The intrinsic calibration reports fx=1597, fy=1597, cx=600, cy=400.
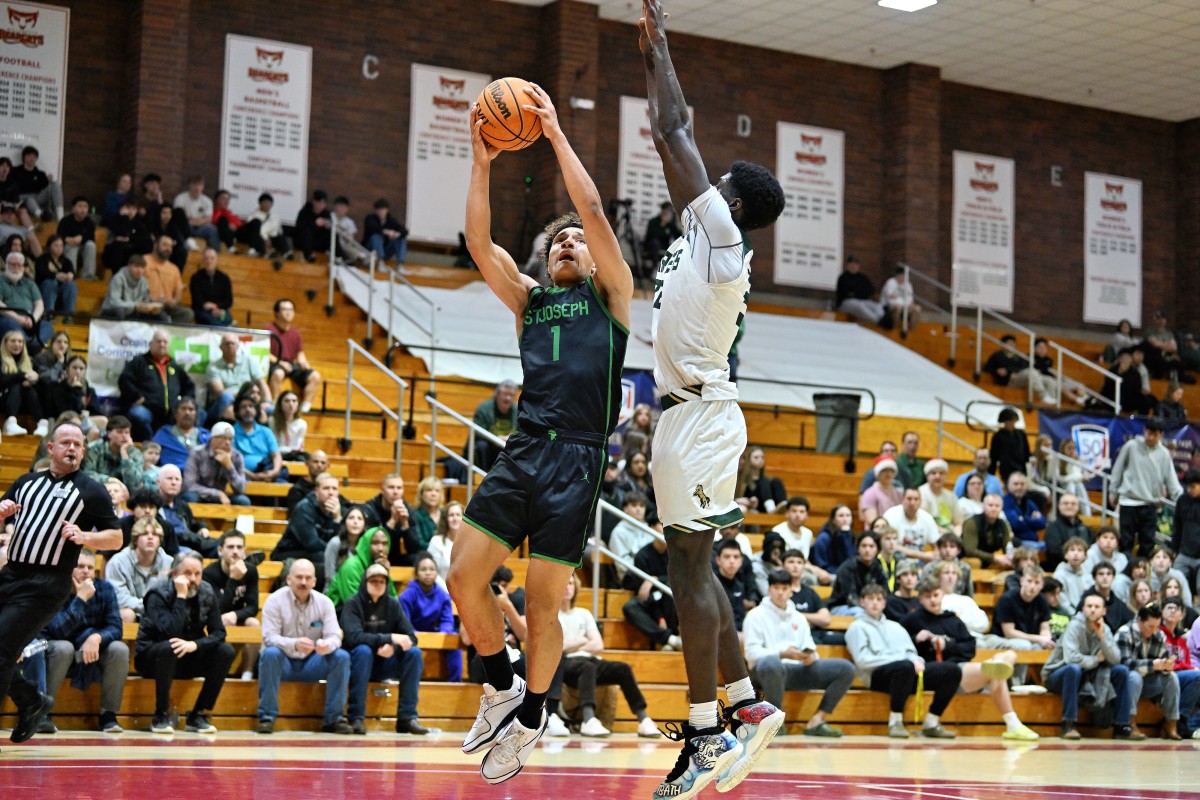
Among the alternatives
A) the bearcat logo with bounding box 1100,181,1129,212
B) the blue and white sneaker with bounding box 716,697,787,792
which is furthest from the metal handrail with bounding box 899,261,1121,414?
the blue and white sneaker with bounding box 716,697,787,792

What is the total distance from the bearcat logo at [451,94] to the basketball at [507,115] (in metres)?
16.7

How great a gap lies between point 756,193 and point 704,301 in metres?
0.46

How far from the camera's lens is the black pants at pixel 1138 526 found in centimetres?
1722

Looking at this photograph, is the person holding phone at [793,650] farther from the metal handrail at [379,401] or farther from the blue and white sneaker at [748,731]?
the blue and white sneaker at [748,731]

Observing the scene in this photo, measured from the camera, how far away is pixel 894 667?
12727mm

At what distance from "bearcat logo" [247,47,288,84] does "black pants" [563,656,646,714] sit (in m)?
12.3

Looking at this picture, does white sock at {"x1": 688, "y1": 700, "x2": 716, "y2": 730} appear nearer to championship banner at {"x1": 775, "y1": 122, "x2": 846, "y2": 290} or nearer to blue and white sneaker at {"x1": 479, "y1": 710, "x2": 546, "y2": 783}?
blue and white sneaker at {"x1": 479, "y1": 710, "x2": 546, "y2": 783}

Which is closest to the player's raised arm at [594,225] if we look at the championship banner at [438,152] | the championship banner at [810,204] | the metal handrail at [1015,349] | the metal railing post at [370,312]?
the metal railing post at [370,312]

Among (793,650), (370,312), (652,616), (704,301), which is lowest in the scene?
(793,650)

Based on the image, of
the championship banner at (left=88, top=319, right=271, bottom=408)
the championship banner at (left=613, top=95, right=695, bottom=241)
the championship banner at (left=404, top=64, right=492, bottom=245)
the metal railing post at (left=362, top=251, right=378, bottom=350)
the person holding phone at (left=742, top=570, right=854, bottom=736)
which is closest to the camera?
the person holding phone at (left=742, top=570, right=854, bottom=736)

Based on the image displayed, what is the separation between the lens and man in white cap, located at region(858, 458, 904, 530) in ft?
52.4

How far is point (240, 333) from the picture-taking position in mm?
14938

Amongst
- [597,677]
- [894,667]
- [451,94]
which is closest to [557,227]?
[597,677]

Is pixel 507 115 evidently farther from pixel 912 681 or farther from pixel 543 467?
pixel 912 681
